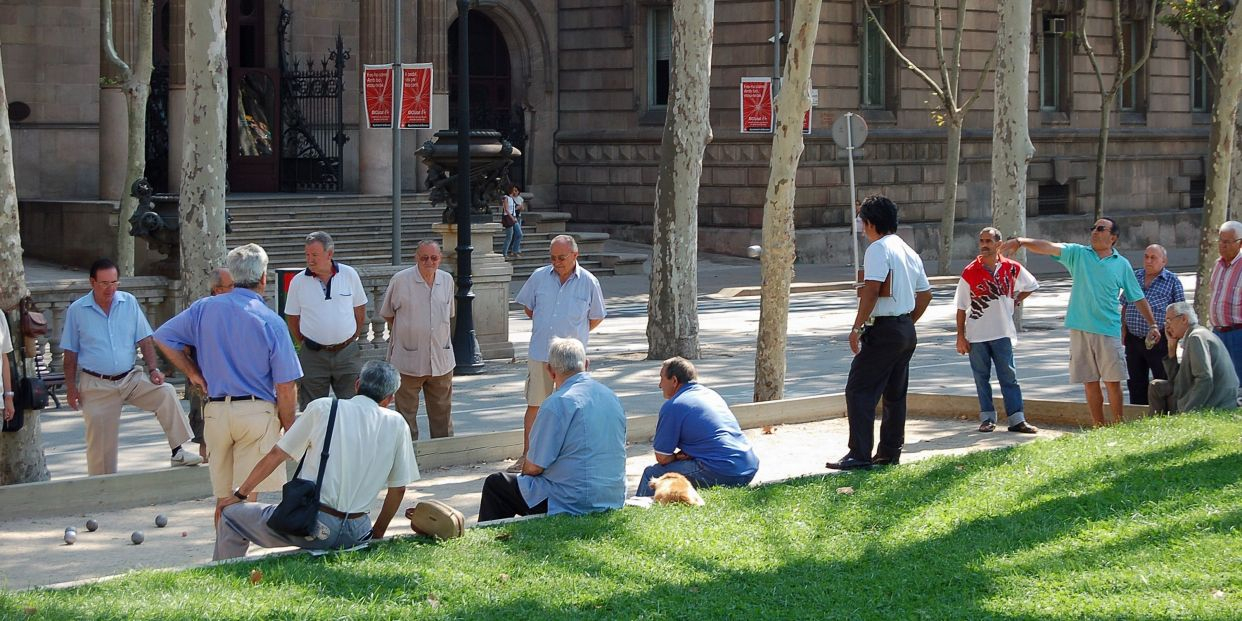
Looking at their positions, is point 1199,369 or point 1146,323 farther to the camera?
point 1146,323

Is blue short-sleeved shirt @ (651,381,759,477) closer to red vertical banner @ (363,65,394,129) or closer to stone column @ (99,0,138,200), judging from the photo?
red vertical banner @ (363,65,394,129)

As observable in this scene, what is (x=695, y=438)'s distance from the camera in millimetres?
9633

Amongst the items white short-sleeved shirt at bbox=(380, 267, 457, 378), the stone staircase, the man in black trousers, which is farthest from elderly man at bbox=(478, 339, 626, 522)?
the stone staircase

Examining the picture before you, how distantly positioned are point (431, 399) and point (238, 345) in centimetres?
336

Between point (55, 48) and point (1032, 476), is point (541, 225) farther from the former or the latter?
point (1032, 476)

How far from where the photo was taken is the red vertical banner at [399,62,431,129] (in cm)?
2275

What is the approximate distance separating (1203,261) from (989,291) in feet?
16.7

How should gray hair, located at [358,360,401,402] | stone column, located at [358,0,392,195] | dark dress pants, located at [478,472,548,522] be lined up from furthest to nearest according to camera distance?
stone column, located at [358,0,392,195], dark dress pants, located at [478,472,548,522], gray hair, located at [358,360,401,402]

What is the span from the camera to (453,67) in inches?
1475

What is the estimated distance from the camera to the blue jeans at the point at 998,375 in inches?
501

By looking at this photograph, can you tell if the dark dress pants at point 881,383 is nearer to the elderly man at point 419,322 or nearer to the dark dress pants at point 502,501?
the dark dress pants at point 502,501

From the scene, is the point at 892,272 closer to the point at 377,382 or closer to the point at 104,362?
the point at 377,382

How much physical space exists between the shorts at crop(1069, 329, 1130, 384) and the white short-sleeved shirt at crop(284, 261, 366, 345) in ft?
17.6

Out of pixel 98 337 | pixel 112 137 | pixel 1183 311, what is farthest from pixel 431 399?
pixel 112 137
